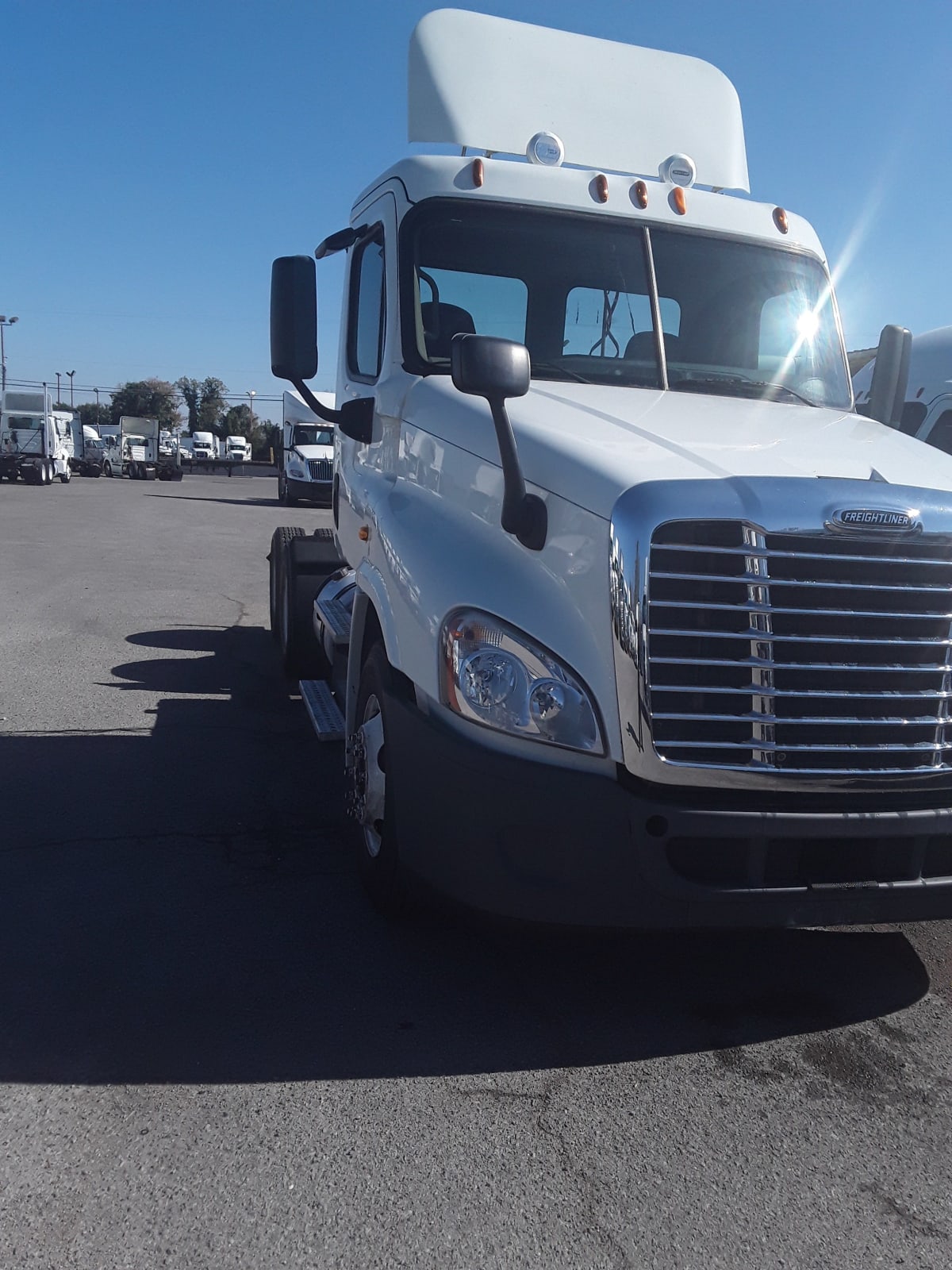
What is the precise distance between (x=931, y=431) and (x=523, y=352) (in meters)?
8.31

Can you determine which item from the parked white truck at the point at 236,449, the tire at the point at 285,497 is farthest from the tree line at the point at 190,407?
the tire at the point at 285,497

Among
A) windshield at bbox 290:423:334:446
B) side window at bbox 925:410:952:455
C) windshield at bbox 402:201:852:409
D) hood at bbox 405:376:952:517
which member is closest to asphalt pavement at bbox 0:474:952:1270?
hood at bbox 405:376:952:517

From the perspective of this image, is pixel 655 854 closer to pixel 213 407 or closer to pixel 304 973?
pixel 304 973

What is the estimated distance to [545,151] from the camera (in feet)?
17.0

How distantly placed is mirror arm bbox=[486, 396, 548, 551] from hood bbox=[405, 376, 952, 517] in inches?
3.7

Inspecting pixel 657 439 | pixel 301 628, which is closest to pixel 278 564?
pixel 301 628

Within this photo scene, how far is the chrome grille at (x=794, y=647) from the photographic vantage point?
316 cm

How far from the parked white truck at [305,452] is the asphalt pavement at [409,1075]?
93.9 feet

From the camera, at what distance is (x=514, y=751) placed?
3.23 m

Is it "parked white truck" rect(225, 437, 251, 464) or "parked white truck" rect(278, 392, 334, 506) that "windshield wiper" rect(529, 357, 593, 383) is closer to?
"parked white truck" rect(278, 392, 334, 506)

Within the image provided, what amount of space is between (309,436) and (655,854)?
106 ft

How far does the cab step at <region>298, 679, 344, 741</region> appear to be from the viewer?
18.4ft

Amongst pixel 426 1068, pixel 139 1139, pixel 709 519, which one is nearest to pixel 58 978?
pixel 139 1139

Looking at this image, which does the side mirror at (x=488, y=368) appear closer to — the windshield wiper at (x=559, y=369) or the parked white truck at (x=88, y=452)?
the windshield wiper at (x=559, y=369)
